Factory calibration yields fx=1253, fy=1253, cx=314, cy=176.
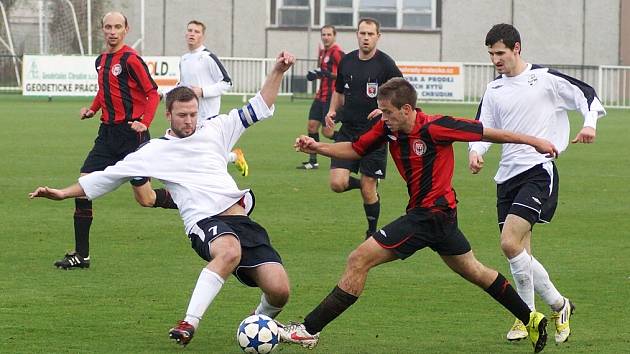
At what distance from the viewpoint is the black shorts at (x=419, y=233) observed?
7.36 metres

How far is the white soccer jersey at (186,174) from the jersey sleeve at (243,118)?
0.04m

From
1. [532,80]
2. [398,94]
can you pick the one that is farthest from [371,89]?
[398,94]

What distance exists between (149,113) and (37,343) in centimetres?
369

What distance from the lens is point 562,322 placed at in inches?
311

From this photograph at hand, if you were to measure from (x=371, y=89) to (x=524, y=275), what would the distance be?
519cm

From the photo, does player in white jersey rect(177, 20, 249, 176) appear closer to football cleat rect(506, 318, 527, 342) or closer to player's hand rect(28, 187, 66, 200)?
player's hand rect(28, 187, 66, 200)

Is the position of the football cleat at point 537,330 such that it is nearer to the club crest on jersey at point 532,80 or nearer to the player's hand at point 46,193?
the club crest on jersey at point 532,80

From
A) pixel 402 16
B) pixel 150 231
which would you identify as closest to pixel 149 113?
pixel 150 231

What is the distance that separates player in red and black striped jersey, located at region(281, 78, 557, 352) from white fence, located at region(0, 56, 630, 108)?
99.6 feet

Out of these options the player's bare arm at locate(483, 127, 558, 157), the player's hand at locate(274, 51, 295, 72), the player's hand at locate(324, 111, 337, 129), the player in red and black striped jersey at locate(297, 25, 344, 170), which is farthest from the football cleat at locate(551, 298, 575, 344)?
the player in red and black striped jersey at locate(297, 25, 344, 170)

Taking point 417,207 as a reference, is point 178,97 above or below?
above

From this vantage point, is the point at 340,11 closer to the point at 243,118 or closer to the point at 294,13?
the point at 294,13

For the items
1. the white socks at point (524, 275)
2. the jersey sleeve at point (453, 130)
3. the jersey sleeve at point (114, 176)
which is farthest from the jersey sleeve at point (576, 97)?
the jersey sleeve at point (114, 176)

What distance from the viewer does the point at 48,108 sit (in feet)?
107
